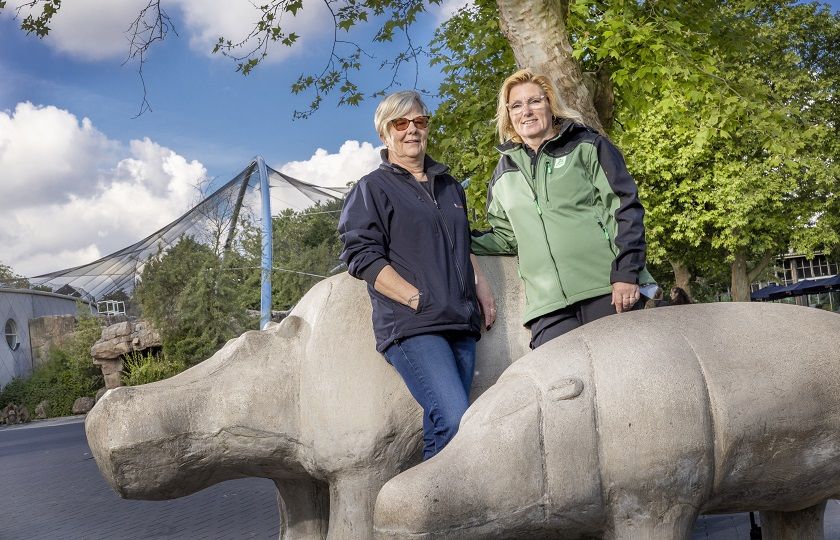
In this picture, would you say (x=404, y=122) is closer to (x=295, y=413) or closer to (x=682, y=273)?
(x=295, y=413)

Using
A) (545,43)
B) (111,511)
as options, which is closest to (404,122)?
(545,43)

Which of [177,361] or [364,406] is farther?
[177,361]

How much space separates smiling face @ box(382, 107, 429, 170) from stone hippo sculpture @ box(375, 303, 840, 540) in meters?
0.98

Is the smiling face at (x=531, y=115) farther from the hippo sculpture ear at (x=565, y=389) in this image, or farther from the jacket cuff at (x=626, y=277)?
the hippo sculpture ear at (x=565, y=389)

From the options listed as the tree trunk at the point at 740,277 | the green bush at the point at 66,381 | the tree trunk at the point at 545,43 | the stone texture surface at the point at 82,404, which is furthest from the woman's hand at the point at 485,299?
the green bush at the point at 66,381

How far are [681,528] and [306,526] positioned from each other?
1.86m

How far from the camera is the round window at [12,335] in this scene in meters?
33.6

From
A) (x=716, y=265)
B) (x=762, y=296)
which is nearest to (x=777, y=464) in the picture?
(x=716, y=265)

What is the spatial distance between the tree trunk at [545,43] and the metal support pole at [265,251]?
9553 millimetres

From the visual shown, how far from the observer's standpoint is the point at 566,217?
10.6ft

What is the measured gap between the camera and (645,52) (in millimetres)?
7852

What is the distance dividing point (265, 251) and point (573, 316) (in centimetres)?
2045

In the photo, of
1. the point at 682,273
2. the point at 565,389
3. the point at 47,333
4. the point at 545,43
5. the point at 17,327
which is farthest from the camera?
the point at 17,327

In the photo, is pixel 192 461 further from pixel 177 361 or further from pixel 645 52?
pixel 177 361
